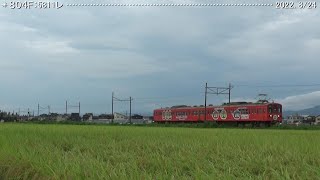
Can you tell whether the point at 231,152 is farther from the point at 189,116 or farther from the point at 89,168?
the point at 189,116

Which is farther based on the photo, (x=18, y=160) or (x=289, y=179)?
(x=18, y=160)

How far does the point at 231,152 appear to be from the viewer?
295 inches

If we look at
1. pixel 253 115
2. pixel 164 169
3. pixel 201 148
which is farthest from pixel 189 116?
pixel 164 169

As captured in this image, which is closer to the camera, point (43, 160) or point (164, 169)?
point (164, 169)

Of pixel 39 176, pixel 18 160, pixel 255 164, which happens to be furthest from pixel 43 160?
pixel 255 164

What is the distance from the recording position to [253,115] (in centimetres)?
3672

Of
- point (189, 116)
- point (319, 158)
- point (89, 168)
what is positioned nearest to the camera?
point (89, 168)

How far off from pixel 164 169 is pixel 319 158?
224cm

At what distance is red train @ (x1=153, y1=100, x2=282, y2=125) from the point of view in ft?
118

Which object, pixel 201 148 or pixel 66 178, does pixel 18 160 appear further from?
pixel 201 148

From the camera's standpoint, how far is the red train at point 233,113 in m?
35.9

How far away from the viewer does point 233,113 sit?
38750 mm

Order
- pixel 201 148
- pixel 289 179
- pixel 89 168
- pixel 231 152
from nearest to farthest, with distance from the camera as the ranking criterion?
pixel 289 179 < pixel 89 168 < pixel 231 152 < pixel 201 148

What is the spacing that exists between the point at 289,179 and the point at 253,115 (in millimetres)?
32926
